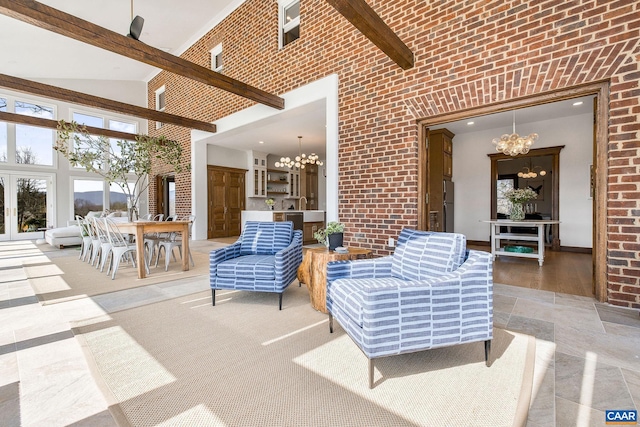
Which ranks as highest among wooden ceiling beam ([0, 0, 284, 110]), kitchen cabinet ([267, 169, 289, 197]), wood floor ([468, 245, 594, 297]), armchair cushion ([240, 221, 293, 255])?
wooden ceiling beam ([0, 0, 284, 110])

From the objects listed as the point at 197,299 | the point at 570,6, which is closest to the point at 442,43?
the point at 570,6

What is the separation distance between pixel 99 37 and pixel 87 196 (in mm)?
8825

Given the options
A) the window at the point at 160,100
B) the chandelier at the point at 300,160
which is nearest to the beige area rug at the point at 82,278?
the chandelier at the point at 300,160

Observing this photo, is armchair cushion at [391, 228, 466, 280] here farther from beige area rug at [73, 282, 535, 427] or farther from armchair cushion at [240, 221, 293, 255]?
armchair cushion at [240, 221, 293, 255]

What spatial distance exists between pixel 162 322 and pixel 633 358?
3376 millimetres

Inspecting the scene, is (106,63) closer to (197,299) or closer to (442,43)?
(197,299)

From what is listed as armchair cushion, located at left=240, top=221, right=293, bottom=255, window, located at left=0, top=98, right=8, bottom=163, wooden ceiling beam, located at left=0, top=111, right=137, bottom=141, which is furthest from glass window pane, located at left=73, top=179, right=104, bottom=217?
armchair cushion, located at left=240, top=221, right=293, bottom=255

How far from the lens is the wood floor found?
11.1 feet

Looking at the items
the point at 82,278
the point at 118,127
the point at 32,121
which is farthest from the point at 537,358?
Result: the point at 118,127

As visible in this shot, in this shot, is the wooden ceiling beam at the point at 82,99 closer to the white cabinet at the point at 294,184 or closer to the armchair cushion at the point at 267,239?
the armchair cushion at the point at 267,239

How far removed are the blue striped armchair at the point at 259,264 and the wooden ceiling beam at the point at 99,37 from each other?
8.39 ft

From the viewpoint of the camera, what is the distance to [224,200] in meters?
9.11

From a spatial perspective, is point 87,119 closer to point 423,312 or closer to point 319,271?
point 319,271

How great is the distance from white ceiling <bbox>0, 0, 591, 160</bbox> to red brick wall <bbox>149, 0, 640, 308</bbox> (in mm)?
1079
